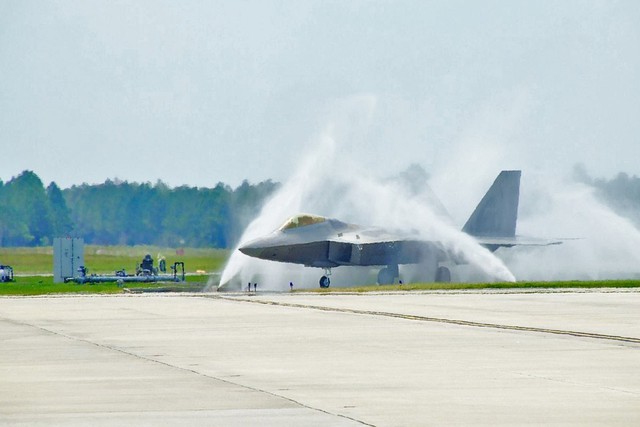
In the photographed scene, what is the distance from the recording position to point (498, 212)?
267 ft

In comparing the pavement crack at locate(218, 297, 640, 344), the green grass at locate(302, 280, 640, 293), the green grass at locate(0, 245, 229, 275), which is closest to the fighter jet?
the green grass at locate(302, 280, 640, 293)

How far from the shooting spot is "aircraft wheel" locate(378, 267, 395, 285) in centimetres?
7275

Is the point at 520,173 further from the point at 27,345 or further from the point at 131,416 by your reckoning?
the point at 131,416

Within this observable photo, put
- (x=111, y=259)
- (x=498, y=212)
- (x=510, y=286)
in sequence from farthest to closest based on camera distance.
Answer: (x=111, y=259) → (x=498, y=212) → (x=510, y=286)

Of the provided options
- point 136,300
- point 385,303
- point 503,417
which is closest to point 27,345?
point 503,417

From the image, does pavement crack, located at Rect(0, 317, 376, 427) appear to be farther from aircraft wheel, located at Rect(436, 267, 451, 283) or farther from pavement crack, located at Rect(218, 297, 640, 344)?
aircraft wheel, located at Rect(436, 267, 451, 283)

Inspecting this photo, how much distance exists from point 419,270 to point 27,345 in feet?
162

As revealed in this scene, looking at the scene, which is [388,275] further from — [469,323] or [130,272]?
[469,323]

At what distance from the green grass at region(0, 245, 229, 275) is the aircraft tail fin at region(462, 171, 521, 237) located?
31330mm

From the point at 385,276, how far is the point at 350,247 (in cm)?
373

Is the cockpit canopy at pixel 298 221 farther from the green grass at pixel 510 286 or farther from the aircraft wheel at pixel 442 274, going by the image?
the green grass at pixel 510 286

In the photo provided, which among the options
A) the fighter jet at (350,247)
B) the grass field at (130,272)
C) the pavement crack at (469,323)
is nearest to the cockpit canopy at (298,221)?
the fighter jet at (350,247)

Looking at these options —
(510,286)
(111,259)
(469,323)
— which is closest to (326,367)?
(469,323)

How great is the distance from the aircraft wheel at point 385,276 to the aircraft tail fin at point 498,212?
9.86 metres
